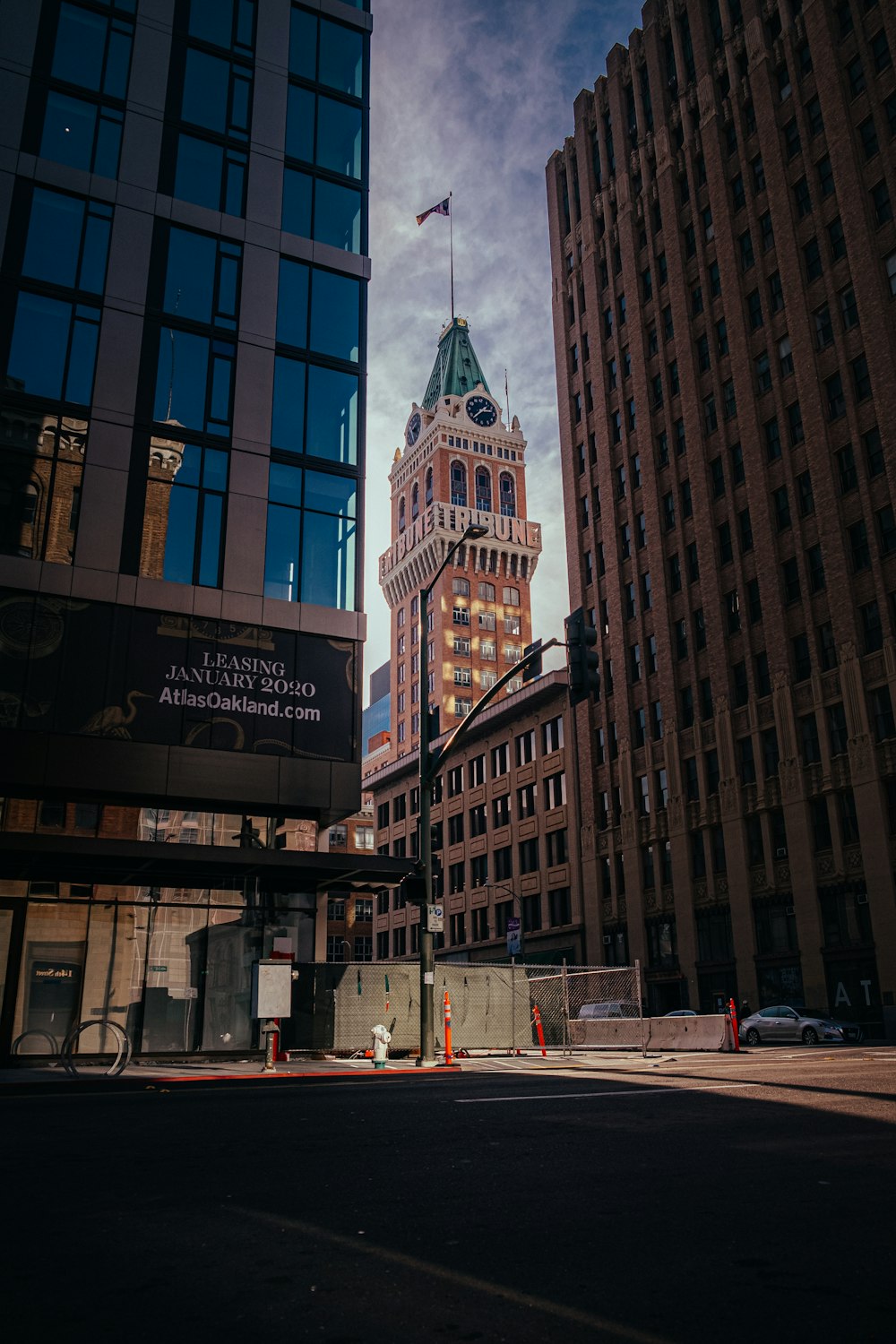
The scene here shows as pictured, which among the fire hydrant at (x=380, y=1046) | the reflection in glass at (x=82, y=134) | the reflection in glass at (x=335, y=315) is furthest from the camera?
the reflection in glass at (x=335, y=315)

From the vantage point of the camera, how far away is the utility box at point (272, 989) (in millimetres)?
18750

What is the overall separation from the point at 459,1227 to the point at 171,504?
957 inches

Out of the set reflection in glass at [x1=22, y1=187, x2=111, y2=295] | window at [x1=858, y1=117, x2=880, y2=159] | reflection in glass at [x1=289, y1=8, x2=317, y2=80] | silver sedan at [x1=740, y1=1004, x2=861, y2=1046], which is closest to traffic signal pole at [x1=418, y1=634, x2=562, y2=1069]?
reflection in glass at [x1=22, y1=187, x2=111, y2=295]

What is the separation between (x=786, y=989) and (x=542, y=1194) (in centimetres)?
4082

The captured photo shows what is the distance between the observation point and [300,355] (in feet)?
99.2

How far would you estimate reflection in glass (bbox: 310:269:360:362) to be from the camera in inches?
1217

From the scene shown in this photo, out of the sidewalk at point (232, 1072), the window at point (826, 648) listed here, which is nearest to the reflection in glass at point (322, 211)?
the sidewalk at point (232, 1072)

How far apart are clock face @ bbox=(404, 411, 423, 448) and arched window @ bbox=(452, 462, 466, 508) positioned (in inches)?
350

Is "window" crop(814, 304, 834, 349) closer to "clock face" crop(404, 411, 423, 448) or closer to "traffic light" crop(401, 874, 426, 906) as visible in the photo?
"traffic light" crop(401, 874, 426, 906)

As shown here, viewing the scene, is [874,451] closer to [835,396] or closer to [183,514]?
[835,396]

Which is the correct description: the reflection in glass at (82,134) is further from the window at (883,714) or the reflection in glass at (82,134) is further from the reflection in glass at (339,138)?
the window at (883,714)

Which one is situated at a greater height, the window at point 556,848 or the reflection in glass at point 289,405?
the reflection in glass at point 289,405

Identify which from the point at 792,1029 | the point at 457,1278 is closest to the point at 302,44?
the point at 792,1029

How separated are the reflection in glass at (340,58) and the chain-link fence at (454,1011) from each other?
93.0ft
